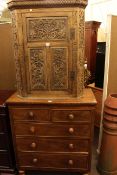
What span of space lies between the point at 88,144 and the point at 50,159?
423 mm

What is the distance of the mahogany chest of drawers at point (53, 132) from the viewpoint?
1.62 metres

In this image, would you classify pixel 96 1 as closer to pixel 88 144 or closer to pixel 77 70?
pixel 77 70

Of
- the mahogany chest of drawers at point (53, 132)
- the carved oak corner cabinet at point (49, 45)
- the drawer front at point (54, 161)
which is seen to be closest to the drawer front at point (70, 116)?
the mahogany chest of drawers at point (53, 132)

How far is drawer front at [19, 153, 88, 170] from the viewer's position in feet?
5.85

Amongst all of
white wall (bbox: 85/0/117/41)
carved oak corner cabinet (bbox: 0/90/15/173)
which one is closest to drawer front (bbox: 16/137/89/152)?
carved oak corner cabinet (bbox: 0/90/15/173)

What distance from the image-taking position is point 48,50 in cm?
158

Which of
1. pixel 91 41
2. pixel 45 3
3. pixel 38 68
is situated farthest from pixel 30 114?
pixel 91 41

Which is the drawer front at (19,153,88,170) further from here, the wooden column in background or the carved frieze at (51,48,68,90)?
the wooden column in background

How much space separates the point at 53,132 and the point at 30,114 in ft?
0.92

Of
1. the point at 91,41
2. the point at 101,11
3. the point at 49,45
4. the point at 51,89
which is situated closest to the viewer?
the point at 49,45

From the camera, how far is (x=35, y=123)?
170 centimetres

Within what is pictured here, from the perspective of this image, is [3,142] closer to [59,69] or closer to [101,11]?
[59,69]

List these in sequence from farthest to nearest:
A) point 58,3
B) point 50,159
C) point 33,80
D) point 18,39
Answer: point 50,159
point 33,80
point 18,39
point 58,3

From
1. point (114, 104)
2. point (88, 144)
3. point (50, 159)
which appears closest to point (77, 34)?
point (114, 104)
